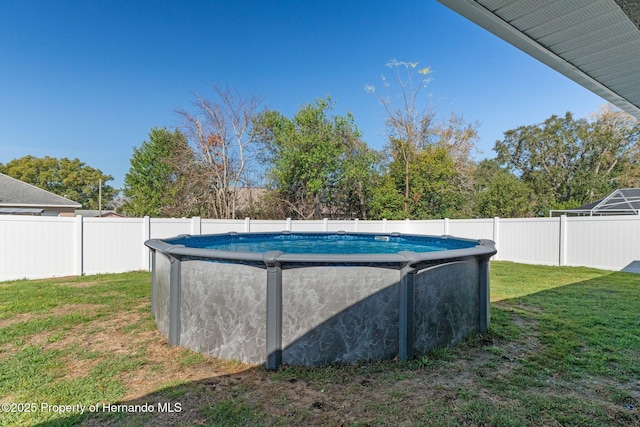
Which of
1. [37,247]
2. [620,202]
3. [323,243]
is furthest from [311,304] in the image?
[620,202]

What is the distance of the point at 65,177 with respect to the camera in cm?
3578

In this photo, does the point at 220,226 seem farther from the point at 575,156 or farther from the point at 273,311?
the point at 575,156

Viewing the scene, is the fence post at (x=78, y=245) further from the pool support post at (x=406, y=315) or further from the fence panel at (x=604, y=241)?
the fence panel at (x=604, y=241)

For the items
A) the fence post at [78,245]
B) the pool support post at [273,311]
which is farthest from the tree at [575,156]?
the fence post at [78,245]

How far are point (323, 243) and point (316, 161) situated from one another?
7051mm

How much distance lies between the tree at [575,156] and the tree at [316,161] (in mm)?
14747

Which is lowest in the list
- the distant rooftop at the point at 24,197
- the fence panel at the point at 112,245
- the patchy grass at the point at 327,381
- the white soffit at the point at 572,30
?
the patchy grass at the point at 327,381

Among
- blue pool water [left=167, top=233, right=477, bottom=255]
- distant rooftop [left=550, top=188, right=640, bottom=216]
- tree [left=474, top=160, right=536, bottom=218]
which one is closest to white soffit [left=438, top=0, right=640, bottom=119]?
blue pool water [left=167, top=233, right=477, bottom=255]

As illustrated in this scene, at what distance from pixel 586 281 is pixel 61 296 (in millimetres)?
10870

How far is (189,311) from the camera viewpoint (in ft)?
10.8

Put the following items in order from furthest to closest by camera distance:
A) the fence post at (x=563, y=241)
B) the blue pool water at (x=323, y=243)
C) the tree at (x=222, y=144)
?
the tree at (x=222, y=144) < the fence post at (x=563, y=241) < the blue pool water at (x=323, y=243)

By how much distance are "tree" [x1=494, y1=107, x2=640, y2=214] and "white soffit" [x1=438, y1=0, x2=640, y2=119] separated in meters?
21.2

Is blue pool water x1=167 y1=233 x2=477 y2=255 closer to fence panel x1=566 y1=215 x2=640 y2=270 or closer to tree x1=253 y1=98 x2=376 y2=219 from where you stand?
fence panel x1=566 y1=215 x2=640 y2=270

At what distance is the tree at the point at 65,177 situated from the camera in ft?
105
